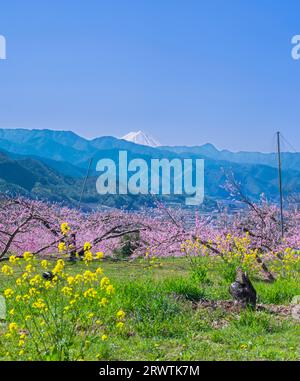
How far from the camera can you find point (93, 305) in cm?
1003

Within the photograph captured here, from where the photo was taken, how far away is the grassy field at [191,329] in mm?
8070

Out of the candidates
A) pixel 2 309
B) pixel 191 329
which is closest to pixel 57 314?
pixel 2 309

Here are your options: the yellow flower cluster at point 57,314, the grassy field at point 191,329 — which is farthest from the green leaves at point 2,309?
the grassy field at point 191,329

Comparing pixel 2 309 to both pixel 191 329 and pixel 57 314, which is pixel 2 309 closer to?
pixel 57 314

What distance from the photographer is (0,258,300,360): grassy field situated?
807cm

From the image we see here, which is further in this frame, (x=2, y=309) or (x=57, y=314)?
(x=2, y=309)

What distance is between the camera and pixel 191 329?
377 inches

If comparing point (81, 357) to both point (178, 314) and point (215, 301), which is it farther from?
point (215, 301)

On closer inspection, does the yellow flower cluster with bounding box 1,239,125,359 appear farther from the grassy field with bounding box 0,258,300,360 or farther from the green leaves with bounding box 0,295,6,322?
the grassy field with bounding box 0,258,300,360

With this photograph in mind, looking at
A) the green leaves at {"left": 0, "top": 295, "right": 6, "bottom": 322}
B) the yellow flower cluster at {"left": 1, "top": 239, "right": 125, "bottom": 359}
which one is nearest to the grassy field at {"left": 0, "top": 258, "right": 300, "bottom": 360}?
the yellow flower cluster at {"left": 1, "top": 239, "right": 125, "bottom": 359}

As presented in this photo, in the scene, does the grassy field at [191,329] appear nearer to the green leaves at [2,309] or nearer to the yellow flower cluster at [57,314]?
the yellow flower cluster at [57,314]

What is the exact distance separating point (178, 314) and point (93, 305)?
1626mm
